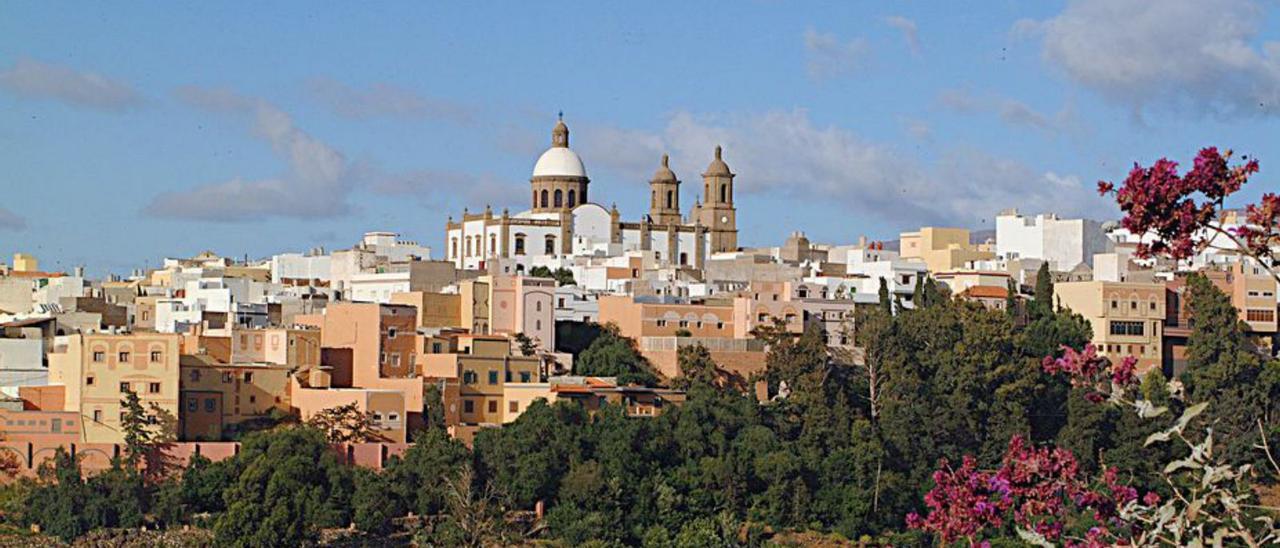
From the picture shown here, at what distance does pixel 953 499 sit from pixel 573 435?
2613 centimetres

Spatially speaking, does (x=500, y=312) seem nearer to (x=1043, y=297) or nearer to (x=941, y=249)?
(x=1043, y=297)

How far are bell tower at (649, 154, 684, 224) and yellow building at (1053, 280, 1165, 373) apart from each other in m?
17.4

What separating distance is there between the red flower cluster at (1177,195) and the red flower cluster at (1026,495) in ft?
2.61

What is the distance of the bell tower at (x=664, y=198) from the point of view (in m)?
58.6

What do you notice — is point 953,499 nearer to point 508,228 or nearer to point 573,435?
point 573,435

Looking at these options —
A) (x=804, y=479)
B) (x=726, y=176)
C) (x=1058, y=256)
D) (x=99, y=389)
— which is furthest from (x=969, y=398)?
(x=726, y=176)

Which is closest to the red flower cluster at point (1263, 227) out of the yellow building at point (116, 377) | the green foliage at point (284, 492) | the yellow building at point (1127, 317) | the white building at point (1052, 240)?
the green foliage at point (284, 492)

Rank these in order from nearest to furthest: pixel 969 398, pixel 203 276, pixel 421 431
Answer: pixel 421 431 → pixel 969 398 → pixel 203 276

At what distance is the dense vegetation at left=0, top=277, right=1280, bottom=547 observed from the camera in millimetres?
31000

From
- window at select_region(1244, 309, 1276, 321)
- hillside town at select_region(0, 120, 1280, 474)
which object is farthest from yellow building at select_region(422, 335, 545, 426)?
window at select_region(1244, 309, 1276, 321)

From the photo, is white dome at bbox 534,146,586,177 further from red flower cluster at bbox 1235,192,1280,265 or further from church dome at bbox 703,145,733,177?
red flower cluster at bbox 1235,192,1280,265

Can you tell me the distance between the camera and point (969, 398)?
36500 mm

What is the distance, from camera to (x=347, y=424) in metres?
33.2

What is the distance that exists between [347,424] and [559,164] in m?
24.3
